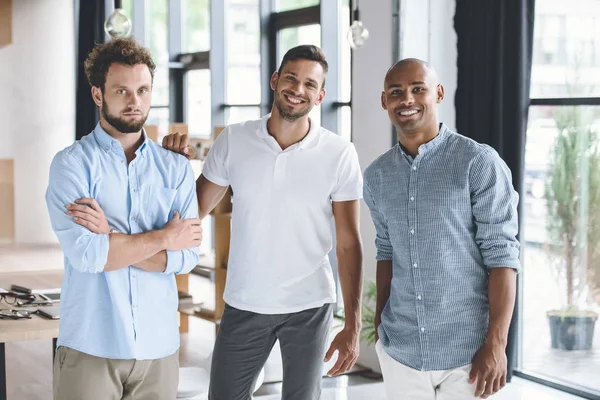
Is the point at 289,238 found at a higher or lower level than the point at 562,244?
higher

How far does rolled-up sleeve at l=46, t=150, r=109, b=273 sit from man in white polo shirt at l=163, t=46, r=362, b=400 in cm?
63

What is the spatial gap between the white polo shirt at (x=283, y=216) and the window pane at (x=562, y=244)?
2.16m

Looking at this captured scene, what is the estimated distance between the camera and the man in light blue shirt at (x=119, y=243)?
228 cm

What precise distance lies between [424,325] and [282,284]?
58 cm

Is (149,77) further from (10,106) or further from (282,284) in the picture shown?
(10,106)

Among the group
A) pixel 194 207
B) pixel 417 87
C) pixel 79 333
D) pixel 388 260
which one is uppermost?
pixel 417 87

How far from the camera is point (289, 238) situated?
2.76m

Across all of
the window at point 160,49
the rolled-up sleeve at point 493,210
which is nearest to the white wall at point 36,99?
the window at point 160,49

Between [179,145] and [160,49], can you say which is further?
[160,49]

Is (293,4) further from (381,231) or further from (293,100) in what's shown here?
(381,231)

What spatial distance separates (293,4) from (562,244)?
343 cm

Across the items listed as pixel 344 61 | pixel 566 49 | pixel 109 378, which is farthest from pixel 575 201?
pixel 109 378

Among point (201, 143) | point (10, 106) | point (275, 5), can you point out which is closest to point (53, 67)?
point (10, 106)

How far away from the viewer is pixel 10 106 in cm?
916
